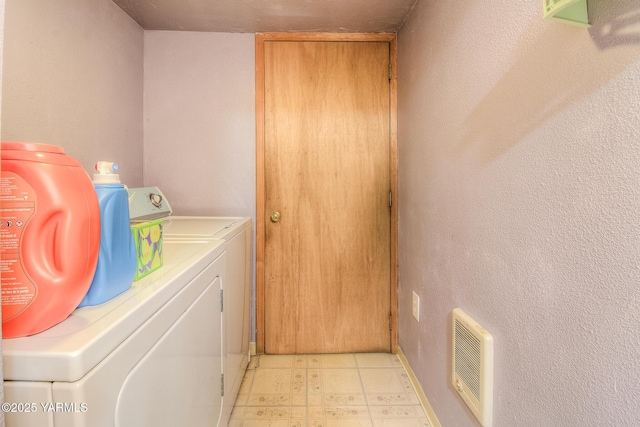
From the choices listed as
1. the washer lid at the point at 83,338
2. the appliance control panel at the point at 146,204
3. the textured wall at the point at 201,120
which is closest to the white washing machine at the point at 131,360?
the washer lid at the point at 83,338

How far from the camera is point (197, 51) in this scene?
2086 millimetres

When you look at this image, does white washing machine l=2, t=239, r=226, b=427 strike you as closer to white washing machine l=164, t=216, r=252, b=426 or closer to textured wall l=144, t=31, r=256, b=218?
white washing machine l=164, t=216, r=252, b=426

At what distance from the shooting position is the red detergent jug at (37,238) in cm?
50

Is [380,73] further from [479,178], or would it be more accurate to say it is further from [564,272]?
[564,272]

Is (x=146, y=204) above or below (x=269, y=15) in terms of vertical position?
below

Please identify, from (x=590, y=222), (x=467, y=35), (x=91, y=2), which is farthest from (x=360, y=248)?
(x=91, y=2)

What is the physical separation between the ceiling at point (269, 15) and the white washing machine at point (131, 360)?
1.45 metres

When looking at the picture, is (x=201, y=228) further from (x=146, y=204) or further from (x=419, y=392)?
(x=419, y=392)

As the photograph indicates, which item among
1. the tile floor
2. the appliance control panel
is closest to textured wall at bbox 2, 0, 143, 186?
the appliance control panel

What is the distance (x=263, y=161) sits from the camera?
2.11 metres

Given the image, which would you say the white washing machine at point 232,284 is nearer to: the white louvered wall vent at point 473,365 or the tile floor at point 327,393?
the tile floor at point 327,393

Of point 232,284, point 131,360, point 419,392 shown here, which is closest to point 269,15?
point 232,284

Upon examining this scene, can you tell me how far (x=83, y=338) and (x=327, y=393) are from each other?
157cm

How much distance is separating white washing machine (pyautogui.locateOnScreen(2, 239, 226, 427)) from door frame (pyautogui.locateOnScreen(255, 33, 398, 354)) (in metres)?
0.97
